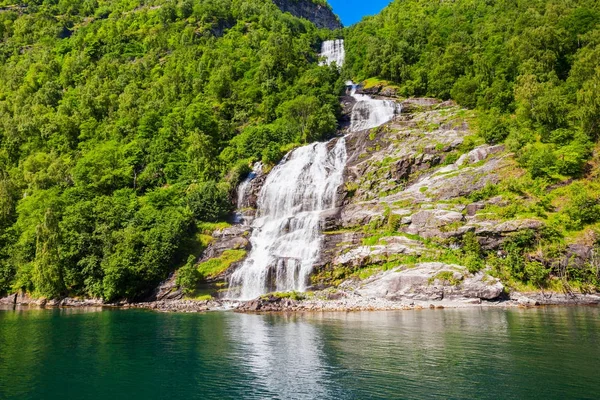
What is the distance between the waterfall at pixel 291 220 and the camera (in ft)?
196

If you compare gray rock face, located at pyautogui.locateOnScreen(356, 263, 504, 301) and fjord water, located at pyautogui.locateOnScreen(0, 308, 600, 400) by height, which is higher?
gray rock face, located at pyautogui.locateOnScreen(356, 263, 504, 301)

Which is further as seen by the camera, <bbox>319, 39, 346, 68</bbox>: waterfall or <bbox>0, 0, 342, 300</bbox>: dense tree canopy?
<bbox>319, 39, 346, 68</bbox>: waterfall

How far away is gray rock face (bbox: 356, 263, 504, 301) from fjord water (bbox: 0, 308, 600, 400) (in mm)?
8125

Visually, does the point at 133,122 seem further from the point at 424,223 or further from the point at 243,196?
the point at 424,223

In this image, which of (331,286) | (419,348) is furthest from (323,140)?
(419,348)

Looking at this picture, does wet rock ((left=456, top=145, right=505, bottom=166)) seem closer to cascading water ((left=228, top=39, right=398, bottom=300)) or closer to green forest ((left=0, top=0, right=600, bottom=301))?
green forest ((left=0, top=0, right=600, bottom=301))

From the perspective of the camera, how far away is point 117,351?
30.2 metres

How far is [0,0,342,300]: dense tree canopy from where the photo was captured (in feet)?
214

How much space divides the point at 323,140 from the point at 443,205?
36.7 metres

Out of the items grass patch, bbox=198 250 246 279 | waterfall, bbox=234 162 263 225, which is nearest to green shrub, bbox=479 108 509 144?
waterfall, bbox=234 162 263 225

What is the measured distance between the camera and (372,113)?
9912cm

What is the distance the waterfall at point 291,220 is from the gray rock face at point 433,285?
10.8m

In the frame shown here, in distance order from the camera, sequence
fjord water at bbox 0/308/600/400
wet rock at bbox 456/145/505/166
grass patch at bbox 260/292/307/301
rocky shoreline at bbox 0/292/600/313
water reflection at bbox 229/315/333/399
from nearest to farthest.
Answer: fjord water at bbox 0/308/600/400 < water reflection at bbox 229/315/333/399 < rocky shoreline at bbox 0/292/600/313 < grass patch at bbox 260/292/307/301 < wet rock at bbox 456/145/505/166

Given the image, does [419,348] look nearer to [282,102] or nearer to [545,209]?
[545,209]
